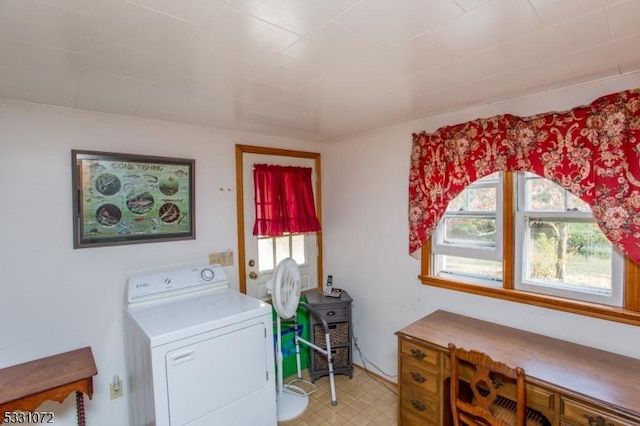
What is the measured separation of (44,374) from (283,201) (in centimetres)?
207

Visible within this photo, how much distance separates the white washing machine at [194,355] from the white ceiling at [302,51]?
4.41 ft

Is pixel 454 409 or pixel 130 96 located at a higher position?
pixel 130 96

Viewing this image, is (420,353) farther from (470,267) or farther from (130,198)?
(130,198)

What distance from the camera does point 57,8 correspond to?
1063mm

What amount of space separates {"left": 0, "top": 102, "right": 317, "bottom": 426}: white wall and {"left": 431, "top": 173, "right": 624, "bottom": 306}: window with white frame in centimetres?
228

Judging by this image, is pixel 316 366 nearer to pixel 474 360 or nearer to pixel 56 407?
pixel 474 360

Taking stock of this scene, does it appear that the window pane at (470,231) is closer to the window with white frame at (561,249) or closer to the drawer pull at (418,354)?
the window with white frame at (561,249)

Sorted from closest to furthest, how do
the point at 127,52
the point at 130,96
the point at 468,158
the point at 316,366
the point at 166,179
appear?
Result: the point at 127,52 < the point at 130,96 < the point at 468,158 < the point at 166,179 < the point at 316,366

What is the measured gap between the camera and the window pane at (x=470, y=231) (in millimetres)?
2336

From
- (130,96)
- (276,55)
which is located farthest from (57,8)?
(130,96)

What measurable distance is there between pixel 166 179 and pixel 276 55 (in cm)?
151

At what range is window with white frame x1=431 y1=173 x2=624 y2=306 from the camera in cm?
191

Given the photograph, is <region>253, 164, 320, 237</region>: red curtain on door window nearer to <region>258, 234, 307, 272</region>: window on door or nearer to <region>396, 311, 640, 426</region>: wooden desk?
<region>258, 234, 307, 272</region>: window on door

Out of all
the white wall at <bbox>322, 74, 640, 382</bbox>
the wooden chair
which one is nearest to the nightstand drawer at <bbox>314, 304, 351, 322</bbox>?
the white wall at <bbox>322, 74, 640, 382</bbox>
